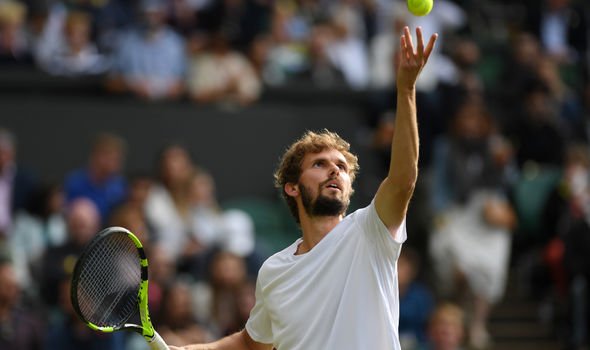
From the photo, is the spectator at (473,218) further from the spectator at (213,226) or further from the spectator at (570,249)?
the spectator at (213,226)

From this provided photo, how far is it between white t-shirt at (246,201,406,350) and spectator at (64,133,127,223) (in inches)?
233

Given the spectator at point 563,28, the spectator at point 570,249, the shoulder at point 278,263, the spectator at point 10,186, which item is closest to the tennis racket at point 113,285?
the shoulder at point 278,263

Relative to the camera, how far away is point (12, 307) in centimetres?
1009

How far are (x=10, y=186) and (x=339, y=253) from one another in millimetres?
6643

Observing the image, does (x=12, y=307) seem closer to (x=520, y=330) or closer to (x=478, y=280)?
(x=478, y=280)

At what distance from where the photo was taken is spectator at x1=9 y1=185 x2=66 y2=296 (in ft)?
35.6

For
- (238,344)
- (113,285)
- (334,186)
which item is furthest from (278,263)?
(113,285)

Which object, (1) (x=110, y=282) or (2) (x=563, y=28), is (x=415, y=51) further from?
(2) (x=563, y=28)

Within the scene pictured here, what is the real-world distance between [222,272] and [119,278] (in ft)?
14.2

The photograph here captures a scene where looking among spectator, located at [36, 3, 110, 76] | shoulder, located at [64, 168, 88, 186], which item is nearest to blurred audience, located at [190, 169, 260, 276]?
shoulder, located at [64, 168, 88, 186]

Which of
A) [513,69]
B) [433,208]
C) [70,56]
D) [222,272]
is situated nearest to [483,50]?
[513,69]

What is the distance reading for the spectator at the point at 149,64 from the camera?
42.7 feet

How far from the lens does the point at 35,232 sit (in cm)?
1135

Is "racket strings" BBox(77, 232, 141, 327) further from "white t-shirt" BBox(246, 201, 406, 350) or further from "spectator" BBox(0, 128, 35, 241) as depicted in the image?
"spectator" BBox(0, 128, 35, 241)
